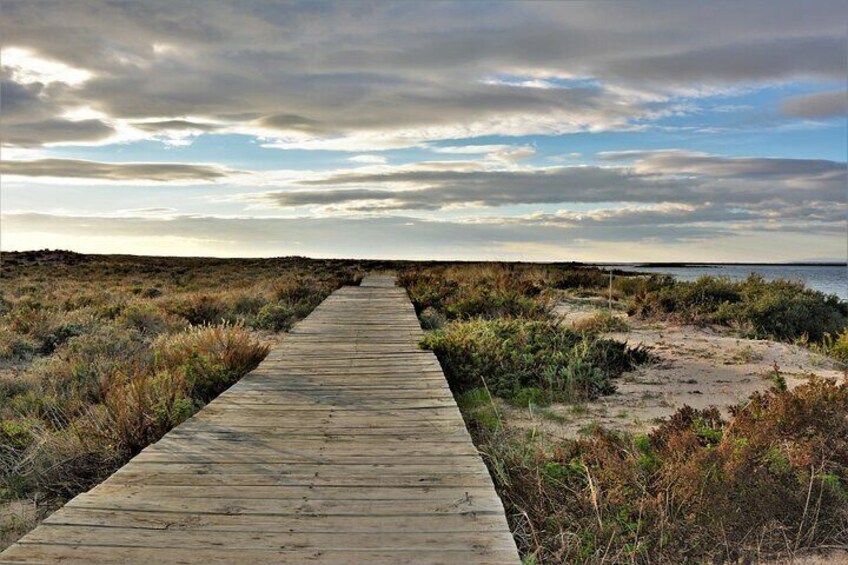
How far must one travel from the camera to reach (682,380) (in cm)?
805

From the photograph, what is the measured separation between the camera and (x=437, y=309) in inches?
595

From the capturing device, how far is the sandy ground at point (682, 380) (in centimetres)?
641

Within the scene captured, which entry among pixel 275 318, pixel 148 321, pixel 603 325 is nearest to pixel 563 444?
pixel 603 325

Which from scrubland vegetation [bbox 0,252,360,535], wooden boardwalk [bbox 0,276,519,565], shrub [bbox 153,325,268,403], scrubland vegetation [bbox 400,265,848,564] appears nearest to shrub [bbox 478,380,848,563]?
scrubland vegetation [bbox 400,265,848,564]

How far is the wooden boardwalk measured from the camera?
2.95 meters

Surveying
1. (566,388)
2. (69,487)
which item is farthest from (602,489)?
(69,487)

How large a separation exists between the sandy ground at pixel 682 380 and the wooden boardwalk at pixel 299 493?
149 centimetres

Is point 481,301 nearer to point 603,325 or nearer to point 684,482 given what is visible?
point 603,325

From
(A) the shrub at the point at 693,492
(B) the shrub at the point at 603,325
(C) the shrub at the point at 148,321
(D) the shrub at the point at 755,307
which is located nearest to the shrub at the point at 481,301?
(B) the shrub at the point at 603,325

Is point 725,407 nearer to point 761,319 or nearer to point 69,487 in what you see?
point 69,487

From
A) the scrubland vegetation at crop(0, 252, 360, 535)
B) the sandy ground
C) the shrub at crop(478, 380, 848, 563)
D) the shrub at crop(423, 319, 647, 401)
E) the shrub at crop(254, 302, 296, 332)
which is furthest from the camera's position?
the shrub at crop(254, 302, 296, 332)

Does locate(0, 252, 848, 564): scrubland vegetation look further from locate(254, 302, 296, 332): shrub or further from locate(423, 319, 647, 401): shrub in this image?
locate(254, 302, 296, 332): shrub

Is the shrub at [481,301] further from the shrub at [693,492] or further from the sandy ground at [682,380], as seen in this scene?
the shrub at [693,492]

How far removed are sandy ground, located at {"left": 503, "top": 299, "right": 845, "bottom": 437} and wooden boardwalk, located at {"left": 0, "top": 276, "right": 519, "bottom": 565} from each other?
1.49 meters
